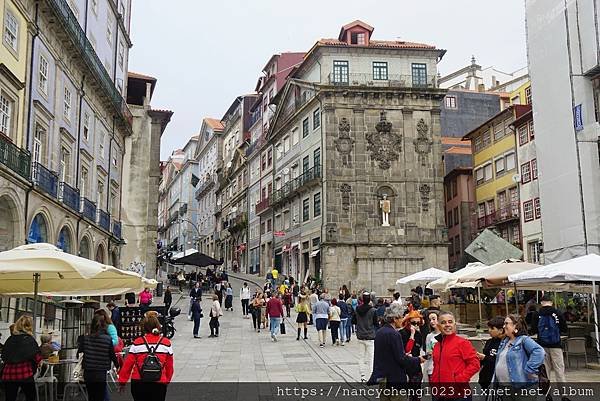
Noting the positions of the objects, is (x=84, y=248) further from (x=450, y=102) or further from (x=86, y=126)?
(x=450, y=102)

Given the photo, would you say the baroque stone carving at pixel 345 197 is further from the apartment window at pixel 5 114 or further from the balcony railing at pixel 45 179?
the apartment window at pixel 5 114

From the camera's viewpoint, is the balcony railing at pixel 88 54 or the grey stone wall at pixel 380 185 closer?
the balcony railing at pixel 88 54

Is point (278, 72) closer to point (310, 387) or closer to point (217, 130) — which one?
point (217, 130)

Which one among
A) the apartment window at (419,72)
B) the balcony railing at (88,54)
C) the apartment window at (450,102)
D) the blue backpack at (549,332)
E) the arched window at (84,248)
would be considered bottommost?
the blue backpack at (549,332)

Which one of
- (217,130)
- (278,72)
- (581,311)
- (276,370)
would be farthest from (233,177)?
(276,370)

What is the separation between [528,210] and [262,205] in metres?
23.1

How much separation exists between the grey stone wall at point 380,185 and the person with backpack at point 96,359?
2965cm

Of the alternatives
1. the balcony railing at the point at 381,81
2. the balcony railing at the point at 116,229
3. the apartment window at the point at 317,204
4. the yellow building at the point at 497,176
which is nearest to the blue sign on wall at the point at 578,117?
the yellow building at the point at 497,176

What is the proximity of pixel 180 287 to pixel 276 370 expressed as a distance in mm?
30396

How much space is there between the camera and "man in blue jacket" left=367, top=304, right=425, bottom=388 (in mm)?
6996

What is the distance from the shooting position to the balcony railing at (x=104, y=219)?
30.9 m

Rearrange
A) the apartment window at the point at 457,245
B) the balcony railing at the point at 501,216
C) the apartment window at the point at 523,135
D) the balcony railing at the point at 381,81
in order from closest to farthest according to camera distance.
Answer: the apartment window at the point at 523,135
the balcony railing at the point at 501,216
the balcony railing at the point at 381,81
the apartment window at the point at 457,245

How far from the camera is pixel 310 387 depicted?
37.5 feet

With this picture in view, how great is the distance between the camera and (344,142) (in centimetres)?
3959
